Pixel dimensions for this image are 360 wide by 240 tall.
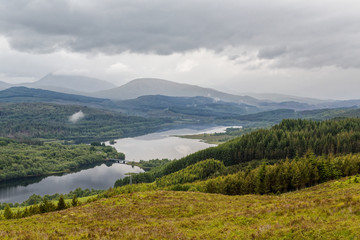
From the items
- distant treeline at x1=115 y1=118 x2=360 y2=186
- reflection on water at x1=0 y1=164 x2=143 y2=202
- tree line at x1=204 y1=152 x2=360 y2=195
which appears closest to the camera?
tree line at x1=204 y1=152 x2=360 y2=195

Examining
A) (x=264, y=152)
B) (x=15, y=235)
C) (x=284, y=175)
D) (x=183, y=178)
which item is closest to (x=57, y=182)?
(x=183, y=178)

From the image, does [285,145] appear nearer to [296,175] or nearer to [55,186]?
Result: [296,175]

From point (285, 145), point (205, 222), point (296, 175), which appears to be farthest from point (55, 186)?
point (205, 222)

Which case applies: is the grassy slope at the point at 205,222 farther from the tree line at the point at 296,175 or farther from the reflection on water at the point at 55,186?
the reflection on water at the point at 55,186

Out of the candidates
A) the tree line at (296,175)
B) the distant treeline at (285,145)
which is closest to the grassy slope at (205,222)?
the tree line at (296,175)

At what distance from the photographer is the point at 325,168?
67.6 metres

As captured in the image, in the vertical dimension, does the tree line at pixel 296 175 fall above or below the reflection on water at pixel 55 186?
above

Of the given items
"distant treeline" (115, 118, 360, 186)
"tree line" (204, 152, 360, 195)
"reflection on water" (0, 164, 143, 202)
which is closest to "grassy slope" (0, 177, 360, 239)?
"tree line" (204, 152, 360, 195)

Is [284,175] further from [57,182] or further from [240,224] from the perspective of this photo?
[57,182]

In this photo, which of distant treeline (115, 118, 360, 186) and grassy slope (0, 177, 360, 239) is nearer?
grassy slope (0, 177, 360, 239)

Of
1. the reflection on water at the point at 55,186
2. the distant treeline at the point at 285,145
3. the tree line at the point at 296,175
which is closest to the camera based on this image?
the tree line at the point at 296,175

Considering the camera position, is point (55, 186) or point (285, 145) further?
point (55, 186)

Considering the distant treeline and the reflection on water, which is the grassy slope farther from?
the reflection on water

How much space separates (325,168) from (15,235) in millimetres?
66898
